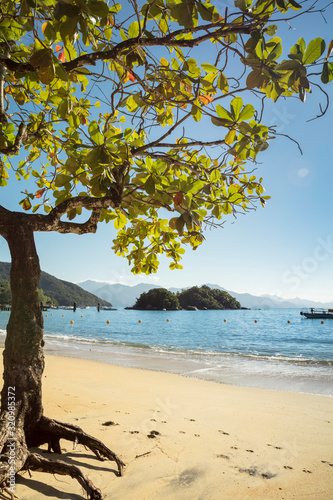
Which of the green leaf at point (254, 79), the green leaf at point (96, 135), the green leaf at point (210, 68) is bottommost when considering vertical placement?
the green leaf at point (96, 135)

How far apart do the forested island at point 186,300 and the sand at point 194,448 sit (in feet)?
288

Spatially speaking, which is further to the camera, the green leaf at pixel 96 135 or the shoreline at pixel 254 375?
the shoreline at pixel 254 375

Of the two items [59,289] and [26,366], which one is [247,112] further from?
[59,289]

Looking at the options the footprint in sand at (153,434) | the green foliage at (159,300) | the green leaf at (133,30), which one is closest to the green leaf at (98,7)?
the green leaf at (133,30)

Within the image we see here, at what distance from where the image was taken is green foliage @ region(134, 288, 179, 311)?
298 ft

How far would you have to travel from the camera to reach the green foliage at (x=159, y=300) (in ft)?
298

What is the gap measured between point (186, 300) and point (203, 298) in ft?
20.2

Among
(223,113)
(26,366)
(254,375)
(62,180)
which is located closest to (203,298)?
(254,375)

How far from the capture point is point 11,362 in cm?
194

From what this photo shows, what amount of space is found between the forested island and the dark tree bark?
89.5m

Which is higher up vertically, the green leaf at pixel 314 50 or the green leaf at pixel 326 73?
the green leaf at pixel 314 50

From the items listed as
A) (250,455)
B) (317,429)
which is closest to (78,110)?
(250,455)

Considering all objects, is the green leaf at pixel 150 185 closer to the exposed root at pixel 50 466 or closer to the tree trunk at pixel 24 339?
the tree trunk at pixel 24 339

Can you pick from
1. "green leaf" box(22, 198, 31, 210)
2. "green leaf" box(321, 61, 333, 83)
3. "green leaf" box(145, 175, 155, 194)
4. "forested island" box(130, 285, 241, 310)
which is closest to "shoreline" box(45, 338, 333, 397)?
"green leaf" box(22, 198, 31, 210)
